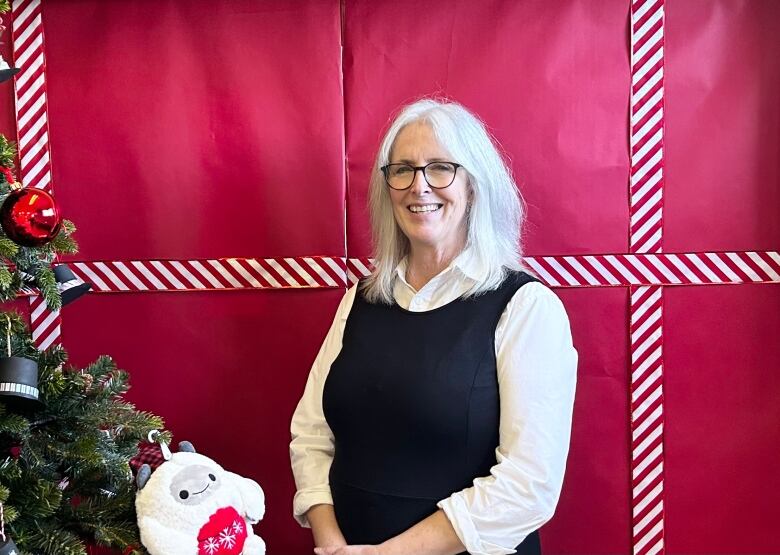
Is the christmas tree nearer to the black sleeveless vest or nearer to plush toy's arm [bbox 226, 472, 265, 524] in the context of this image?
plush toy's arm [bbox 226, 472, 265, 524]

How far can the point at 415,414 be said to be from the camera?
Result: 1.48 metres

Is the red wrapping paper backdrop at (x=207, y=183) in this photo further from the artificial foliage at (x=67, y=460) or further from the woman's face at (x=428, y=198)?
the artificial foliage at (x=67, y=460)

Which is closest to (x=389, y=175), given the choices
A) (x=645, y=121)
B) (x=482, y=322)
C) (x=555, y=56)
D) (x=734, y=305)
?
(x=482, y=322)

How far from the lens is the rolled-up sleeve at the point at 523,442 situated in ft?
4.63

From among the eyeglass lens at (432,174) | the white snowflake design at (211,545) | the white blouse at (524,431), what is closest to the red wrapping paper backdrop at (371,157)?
the eyeglass lens at (432,174)

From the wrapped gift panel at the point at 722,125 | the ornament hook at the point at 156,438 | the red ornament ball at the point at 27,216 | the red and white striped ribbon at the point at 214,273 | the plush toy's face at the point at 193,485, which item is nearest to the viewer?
the red ornament ball at the point at 27,216

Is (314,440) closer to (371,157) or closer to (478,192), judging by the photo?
(478,192)

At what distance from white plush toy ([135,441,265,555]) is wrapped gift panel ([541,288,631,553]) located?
1090 millimetres

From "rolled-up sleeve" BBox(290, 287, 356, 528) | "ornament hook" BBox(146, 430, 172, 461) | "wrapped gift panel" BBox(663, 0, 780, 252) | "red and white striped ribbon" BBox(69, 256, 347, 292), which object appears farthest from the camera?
"red and white striped ribbon" BBox(69, 256, 347, 292)

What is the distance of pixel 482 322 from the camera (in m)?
1.50

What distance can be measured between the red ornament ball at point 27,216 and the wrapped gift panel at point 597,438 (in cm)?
137

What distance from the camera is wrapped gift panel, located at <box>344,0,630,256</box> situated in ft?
6.48

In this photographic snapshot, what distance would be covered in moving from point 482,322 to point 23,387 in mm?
880

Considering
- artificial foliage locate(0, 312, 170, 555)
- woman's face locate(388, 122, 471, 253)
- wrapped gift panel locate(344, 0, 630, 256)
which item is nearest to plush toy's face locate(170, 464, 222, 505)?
artificial foliage locate(0, 312, 170, 555)
